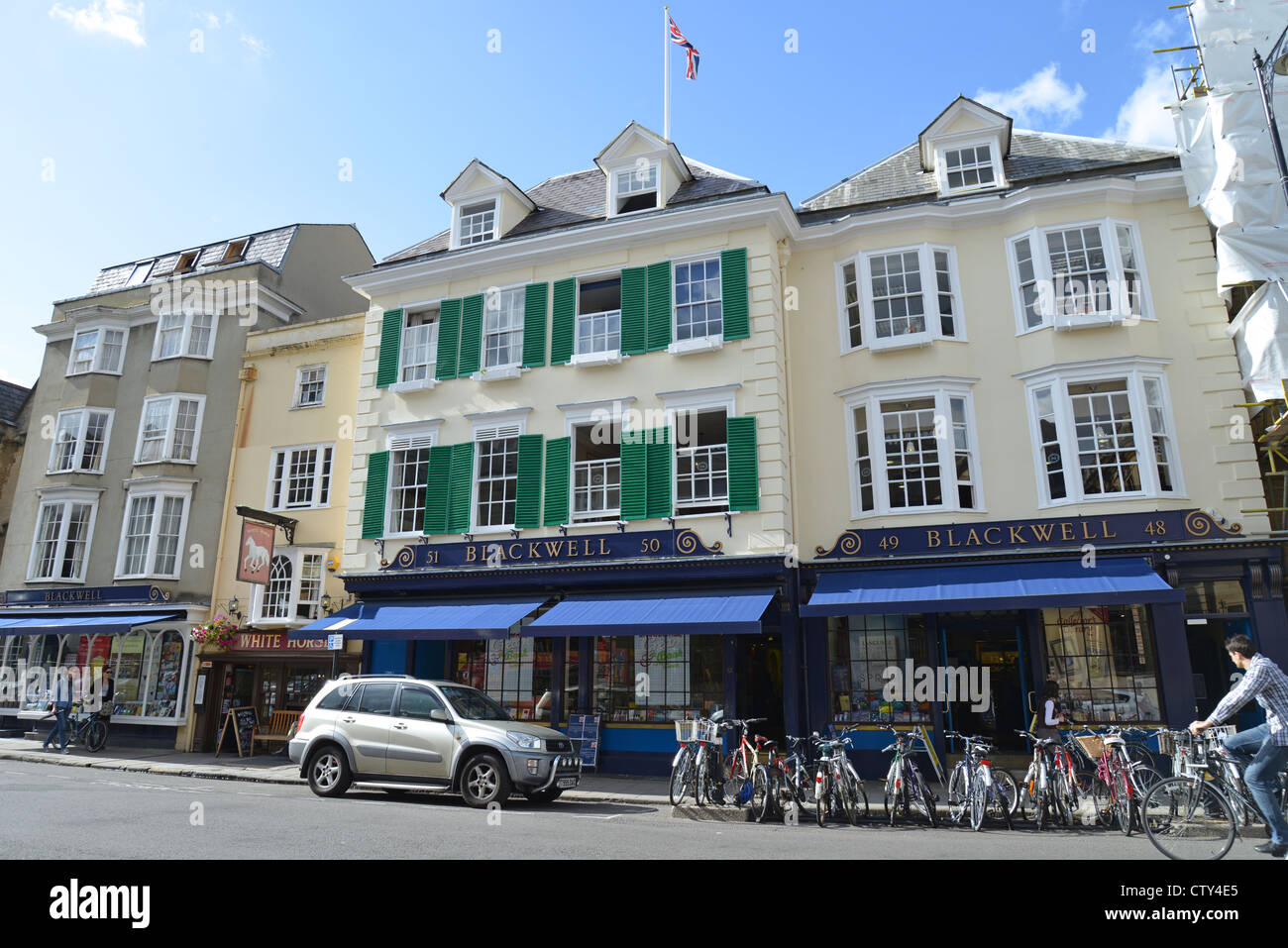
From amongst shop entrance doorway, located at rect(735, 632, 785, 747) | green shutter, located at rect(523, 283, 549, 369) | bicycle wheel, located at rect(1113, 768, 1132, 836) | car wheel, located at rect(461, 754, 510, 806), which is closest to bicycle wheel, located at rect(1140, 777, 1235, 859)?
bicycle wheel, located at rect(1113, 768, 1132, 836)

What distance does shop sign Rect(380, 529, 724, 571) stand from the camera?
49.8 feet

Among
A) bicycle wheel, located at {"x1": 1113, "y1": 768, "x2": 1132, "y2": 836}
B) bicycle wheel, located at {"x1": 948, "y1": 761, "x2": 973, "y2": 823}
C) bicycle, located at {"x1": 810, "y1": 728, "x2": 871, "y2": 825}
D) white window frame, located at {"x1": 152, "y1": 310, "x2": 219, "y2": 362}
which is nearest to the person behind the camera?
bicycle wheel, located at {"x1": 1113, "y1": 768, "x2": 1132, "y2": 836}

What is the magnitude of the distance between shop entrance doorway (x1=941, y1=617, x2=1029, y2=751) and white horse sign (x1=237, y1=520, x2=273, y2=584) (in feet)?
Result: 48.8

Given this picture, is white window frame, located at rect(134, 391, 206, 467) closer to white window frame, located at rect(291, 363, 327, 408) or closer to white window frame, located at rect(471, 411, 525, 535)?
white window frame, located at rect(291, 363, 327, 408)

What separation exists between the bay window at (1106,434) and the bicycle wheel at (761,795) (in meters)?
7.36

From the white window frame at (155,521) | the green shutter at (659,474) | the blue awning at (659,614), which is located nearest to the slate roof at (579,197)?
the green shutter at (659,474)

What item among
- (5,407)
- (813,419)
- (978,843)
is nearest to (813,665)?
(813,419)

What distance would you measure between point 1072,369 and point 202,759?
19.5 meters

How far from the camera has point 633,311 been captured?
16.9 metres

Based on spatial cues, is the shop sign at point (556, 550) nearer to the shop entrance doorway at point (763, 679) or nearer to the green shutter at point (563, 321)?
the shop entrance doorway at point (763, 679)

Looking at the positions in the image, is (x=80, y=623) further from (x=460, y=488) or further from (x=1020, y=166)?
(x=1020, y=166)

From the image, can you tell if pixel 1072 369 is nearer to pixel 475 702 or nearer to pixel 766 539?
pixel 766 539

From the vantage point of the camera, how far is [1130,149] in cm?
1605

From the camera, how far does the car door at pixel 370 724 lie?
1178cm
